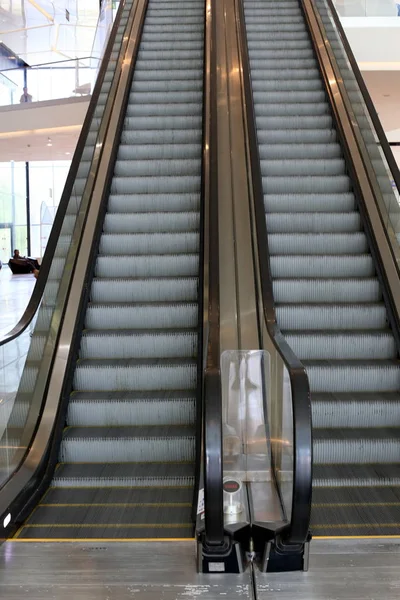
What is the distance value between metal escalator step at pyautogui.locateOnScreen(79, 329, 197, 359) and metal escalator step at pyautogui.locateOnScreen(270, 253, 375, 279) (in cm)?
108

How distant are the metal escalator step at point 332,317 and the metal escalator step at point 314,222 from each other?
1122 millimetres

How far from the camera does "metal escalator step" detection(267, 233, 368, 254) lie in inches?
222

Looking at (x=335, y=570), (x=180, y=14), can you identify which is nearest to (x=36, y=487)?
(x=335, y=570)

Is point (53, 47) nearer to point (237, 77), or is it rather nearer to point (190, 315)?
point (237, 77)

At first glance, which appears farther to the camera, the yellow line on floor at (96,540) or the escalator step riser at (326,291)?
Answer: the escalator step riser at (326,291)

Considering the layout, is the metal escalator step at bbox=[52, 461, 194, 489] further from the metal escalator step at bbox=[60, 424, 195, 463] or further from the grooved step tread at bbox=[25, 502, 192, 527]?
the grooved step tread at bbox=[25, 502, 192, 527]

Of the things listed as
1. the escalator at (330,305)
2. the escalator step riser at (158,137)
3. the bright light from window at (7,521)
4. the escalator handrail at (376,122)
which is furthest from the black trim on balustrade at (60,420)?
the escalator handrail at (376,122)

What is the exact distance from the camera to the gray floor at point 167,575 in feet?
8.95

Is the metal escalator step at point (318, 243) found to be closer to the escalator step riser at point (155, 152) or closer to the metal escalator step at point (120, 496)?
the escalator step riser at point (155, 152)

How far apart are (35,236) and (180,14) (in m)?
18.6

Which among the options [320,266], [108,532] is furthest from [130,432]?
[320,266]

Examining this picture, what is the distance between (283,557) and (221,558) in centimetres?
29

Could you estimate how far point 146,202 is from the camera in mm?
6348

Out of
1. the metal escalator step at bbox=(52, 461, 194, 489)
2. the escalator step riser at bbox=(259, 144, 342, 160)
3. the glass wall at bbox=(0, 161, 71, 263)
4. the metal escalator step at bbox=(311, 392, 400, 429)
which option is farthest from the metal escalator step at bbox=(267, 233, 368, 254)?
the glass wall at bbox=(0, 161, 71, 263)
